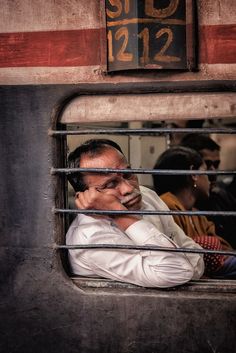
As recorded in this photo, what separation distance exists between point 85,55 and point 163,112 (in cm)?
40

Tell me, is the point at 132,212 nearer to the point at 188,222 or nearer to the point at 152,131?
the point at 152,131

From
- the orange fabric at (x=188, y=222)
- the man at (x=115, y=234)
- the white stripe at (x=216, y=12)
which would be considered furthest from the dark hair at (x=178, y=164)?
the white stripe at (x=216, y=12)

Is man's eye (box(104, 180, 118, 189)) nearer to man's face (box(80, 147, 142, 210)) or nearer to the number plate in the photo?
man's face (box(80, 147, 142, 210))

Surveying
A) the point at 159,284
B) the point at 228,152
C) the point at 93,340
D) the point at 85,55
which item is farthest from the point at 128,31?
the point at 228,152

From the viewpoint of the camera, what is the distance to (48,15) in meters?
2.28

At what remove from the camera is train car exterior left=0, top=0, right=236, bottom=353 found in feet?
7.13

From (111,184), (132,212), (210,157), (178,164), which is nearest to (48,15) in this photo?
(111,184)

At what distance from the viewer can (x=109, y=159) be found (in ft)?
8.18

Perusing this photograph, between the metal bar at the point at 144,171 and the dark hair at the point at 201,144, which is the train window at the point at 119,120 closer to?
the metal bar at the point at 144,171

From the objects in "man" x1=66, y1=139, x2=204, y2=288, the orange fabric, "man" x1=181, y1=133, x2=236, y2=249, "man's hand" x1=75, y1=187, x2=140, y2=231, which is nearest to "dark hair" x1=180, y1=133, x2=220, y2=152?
"man" x1=181, y1=133, x2=236, y2=249

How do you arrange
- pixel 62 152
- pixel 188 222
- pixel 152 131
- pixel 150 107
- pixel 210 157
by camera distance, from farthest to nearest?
1. pixel 210 157
2. pixel 188 222
3. pixel 62 152
4. pixel 150 107
5. pixel 152 131

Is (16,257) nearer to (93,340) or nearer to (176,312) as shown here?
(93,340)

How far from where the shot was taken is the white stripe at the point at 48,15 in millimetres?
2232

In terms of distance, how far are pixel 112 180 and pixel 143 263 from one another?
0.42 meters
